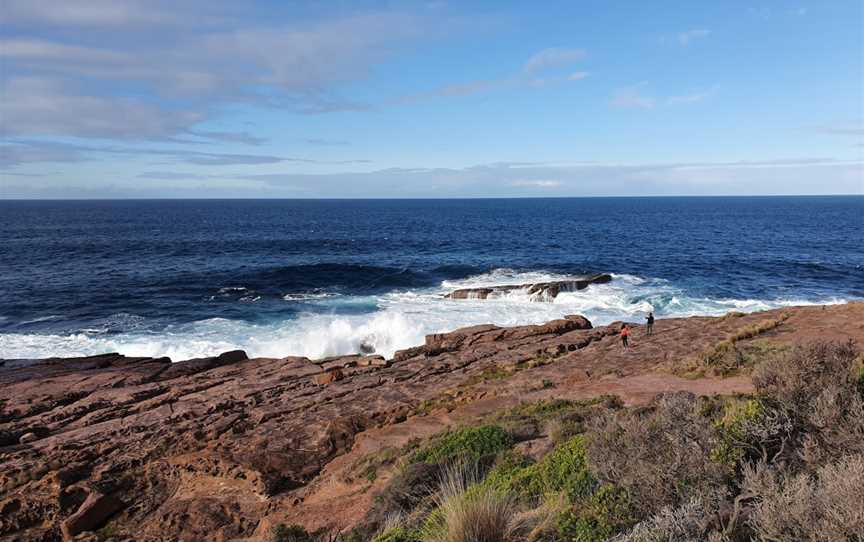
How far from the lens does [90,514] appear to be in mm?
12367

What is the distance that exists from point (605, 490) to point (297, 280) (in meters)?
48.9

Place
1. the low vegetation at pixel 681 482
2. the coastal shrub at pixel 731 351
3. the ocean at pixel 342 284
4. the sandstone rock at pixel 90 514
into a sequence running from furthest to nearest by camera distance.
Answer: the ocean at pixel 342 284 < the coastal shrub at pixel 731 351 < the sandstone rock at pixel 90 514 < the low vegetation at pixel 681 482

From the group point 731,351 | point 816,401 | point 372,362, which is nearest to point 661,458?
point 816,401

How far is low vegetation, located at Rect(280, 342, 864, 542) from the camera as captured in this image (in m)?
5.38

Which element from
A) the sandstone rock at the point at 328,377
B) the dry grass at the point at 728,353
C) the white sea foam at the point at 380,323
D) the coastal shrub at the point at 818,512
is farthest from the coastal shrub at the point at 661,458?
the white sea foam at the point at 380,323

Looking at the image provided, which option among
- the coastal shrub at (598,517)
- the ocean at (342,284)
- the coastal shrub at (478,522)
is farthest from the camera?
the ocean at (342,284)

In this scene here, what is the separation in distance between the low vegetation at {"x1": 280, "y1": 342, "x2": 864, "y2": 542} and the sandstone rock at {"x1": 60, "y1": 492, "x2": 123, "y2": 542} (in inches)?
298

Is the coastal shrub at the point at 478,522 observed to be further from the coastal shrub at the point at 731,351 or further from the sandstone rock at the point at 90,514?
the coastal shrub at the point at 731,351

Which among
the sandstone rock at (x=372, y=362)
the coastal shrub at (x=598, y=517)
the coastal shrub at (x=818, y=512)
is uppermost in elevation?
the coastal shrub at (x=818, y=512)

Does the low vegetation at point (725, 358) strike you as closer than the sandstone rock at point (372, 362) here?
Yes

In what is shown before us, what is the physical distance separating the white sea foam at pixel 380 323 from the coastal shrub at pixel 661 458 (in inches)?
1034

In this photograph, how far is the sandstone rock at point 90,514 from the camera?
1198 cm

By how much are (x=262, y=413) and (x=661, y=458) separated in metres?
14.7

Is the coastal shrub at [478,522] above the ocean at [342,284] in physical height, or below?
above
